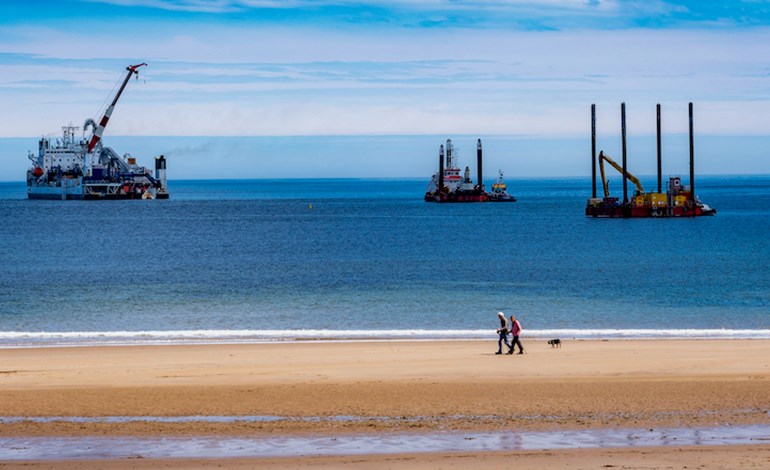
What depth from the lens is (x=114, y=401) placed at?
20.0 m

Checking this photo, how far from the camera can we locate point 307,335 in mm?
33188

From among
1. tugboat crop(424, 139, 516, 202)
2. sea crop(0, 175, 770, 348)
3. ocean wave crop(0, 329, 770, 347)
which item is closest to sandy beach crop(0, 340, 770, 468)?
ocean wave crop(0, 329, 770, 347)

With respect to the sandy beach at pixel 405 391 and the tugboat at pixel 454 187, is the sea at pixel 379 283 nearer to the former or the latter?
the sandy beach at pixel 405 391

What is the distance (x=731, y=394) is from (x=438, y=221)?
99405mm

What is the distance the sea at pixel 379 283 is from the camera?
35.3 meters

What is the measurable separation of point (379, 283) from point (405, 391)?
2960 centimetres

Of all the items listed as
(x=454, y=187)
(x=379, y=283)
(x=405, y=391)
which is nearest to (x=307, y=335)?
(x=405, y=391)

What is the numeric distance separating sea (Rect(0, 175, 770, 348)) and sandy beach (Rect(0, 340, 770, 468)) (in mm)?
4706

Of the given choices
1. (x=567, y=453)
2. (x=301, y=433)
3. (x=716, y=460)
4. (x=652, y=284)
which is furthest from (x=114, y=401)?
(x=652, y=284)

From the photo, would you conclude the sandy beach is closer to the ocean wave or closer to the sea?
the ocean wave

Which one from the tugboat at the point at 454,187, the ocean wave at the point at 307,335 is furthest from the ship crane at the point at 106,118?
the ocean wave at the point at 307,335

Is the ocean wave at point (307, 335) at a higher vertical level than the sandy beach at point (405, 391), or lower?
lower

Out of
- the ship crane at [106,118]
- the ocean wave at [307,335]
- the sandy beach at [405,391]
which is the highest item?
the ship crane at [106,118]

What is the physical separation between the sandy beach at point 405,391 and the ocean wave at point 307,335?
8.15ft
